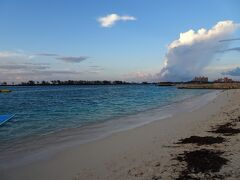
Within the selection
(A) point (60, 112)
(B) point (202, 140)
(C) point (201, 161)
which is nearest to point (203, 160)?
(C) point (201, 161)

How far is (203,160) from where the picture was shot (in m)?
7.91

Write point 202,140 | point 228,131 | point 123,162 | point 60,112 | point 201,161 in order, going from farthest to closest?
point 60,112 < point 228,131 < point 202,140 < point 123,162 < point 201,161

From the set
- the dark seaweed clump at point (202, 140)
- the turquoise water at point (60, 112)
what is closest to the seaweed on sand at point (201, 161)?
the dark seaweed clump at point (202, 140)

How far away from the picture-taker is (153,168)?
7.54m

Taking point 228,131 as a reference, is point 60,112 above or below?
below

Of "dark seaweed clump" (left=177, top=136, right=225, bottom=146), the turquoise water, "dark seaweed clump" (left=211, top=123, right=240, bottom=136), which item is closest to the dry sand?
"dark seaweed clump" (left=177, top=136, right=225, bottom=146)

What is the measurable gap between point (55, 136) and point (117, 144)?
4089 millimetres

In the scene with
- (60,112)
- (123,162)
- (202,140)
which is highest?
(202,140)

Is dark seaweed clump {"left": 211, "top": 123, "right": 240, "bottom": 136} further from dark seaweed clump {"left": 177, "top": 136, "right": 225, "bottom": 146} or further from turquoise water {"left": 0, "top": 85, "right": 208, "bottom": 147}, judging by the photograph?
turquoise water {"left": 0, "top": 85, "right": 208, "bottom": 147}

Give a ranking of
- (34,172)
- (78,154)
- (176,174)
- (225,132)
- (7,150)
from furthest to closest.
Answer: (225,132) → (7,150) → (78,154) → (34,172) → (176,174)

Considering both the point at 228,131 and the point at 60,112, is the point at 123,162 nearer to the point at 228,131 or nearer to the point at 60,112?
the point at 228,131

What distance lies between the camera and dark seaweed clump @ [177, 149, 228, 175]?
718 cm

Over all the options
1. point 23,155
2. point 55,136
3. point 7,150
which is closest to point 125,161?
point 23,155

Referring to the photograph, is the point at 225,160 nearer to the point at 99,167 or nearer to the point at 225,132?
the point at 99,167
